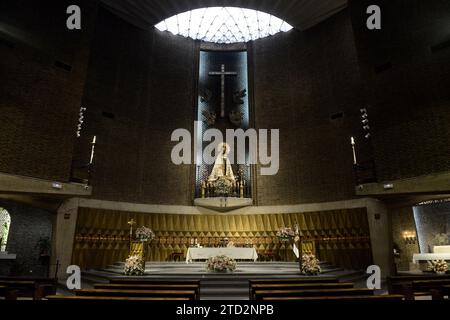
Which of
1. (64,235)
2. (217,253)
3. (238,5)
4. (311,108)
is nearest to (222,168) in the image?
(217,253)

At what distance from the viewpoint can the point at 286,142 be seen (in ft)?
48.3

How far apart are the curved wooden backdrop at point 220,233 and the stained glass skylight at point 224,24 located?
10973mm

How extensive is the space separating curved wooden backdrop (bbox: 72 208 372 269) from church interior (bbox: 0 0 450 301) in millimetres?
60

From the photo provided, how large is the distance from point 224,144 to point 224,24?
327 inches

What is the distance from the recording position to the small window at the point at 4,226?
1264 centimetres

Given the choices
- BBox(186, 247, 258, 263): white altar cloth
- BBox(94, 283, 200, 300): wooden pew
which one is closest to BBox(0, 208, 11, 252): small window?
BBox(186, 247, 258, 263): white altar cloth

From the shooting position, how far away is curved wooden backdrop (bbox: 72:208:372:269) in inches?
461

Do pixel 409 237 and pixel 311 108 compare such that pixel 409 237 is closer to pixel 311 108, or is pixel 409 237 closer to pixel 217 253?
pixel 311 108

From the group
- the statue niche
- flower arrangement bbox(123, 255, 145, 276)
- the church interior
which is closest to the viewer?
flower arrangement bbox(123, 255, 145, 276)

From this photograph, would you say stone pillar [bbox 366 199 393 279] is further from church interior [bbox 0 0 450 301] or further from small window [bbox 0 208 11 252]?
small window [bbox 0 208 11 252]

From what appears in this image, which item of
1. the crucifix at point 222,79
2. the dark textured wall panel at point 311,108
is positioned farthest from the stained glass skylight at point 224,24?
the crucifix at point 222,79

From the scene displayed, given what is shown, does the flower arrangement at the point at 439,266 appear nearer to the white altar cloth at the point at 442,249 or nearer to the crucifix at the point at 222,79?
the white altar cloth at the point at 442,249

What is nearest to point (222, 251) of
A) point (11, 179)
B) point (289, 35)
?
point (11, 179)

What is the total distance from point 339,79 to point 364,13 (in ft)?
9.95
